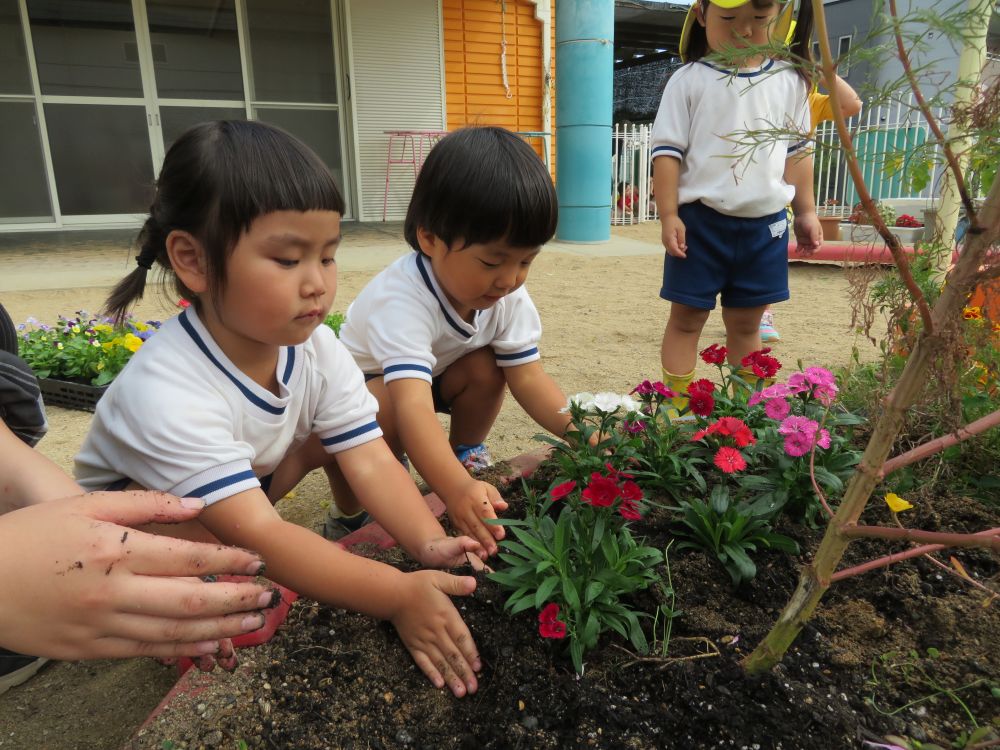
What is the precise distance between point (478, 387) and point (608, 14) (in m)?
8.11

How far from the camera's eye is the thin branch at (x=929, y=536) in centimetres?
86

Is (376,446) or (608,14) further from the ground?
(608,14)

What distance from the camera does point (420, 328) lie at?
2.04 meters

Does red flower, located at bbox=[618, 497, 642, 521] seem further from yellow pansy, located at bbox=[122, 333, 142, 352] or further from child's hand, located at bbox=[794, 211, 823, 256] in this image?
yellow pansy, located at bbox=[122, 333, 142, 352]

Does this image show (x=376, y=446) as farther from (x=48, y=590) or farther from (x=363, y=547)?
(x=48, y=590)

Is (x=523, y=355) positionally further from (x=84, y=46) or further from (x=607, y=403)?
(x=84, y=46)

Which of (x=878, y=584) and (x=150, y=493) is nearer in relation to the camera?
(x=150, y=493)

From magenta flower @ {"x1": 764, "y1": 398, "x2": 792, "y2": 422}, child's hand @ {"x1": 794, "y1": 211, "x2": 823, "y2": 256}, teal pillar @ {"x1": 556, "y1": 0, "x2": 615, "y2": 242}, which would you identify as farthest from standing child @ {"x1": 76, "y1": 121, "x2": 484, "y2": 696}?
teal pillar @ {"x1": 556, "y1": 0, "x2": 615, "y2": 242}

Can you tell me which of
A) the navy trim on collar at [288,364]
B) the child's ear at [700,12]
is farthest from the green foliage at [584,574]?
the child's ear at [700,12]

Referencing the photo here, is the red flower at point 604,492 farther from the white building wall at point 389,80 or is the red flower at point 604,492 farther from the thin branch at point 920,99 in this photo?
the white building wall at point 389,80

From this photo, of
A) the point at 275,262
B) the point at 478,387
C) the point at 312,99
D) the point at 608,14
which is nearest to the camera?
the point at 275,262

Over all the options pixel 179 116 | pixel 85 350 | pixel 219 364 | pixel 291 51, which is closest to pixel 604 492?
pixel 219 364

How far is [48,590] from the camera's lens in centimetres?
77

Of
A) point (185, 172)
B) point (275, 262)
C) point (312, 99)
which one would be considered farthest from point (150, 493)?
point (312, 99)
